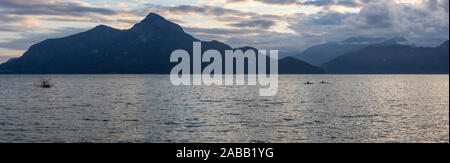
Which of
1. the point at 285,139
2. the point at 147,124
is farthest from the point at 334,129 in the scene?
the point at 147,124

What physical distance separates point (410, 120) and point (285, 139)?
1000 inches

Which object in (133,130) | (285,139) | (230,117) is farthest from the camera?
(230,117)

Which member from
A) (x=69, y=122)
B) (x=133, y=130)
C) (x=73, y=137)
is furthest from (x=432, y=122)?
(x=69, y=122)

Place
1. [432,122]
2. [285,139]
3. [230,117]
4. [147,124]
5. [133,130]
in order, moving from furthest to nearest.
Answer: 1. [230,117]
2. [432,122]
3. [147,124]
4. [133,130]
5. [285,139]

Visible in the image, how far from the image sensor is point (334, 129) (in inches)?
1599

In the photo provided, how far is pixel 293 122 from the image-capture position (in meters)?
46.2

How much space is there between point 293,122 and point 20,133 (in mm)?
32718

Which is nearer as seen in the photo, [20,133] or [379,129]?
[20,133]

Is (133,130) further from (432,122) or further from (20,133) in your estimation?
(432,122)
